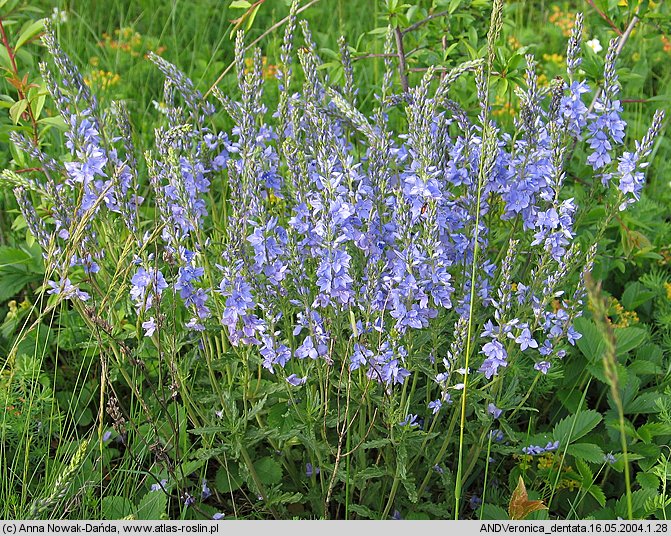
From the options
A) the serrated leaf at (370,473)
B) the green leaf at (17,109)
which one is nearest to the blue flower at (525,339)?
the serrated leaf at (370,473)

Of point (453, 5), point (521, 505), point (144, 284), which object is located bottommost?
point (521, 505)

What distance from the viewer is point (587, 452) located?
8.36 feet

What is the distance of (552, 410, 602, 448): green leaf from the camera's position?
102 inches

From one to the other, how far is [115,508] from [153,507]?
145mm

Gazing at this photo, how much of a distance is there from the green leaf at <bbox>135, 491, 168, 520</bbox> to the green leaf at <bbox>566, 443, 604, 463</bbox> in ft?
4.25

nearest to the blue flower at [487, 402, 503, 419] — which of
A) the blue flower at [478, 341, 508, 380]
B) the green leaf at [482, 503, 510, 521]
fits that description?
the blue flower at [478, 341, 508, 380]

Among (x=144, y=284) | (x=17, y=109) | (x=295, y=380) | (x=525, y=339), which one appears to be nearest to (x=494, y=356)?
(x=525, y=339)

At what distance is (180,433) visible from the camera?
8.32 ft

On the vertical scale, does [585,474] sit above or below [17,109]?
below

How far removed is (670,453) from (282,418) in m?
1.28

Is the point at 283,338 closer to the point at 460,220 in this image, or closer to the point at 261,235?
the point at 261,235

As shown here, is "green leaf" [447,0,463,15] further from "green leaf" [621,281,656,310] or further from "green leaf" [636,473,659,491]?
"green leaf" [636,473,659,491]

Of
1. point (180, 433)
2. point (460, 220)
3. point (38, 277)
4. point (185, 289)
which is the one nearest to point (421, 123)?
point (460, 220)

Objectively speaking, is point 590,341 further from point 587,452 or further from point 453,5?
point 453,5
